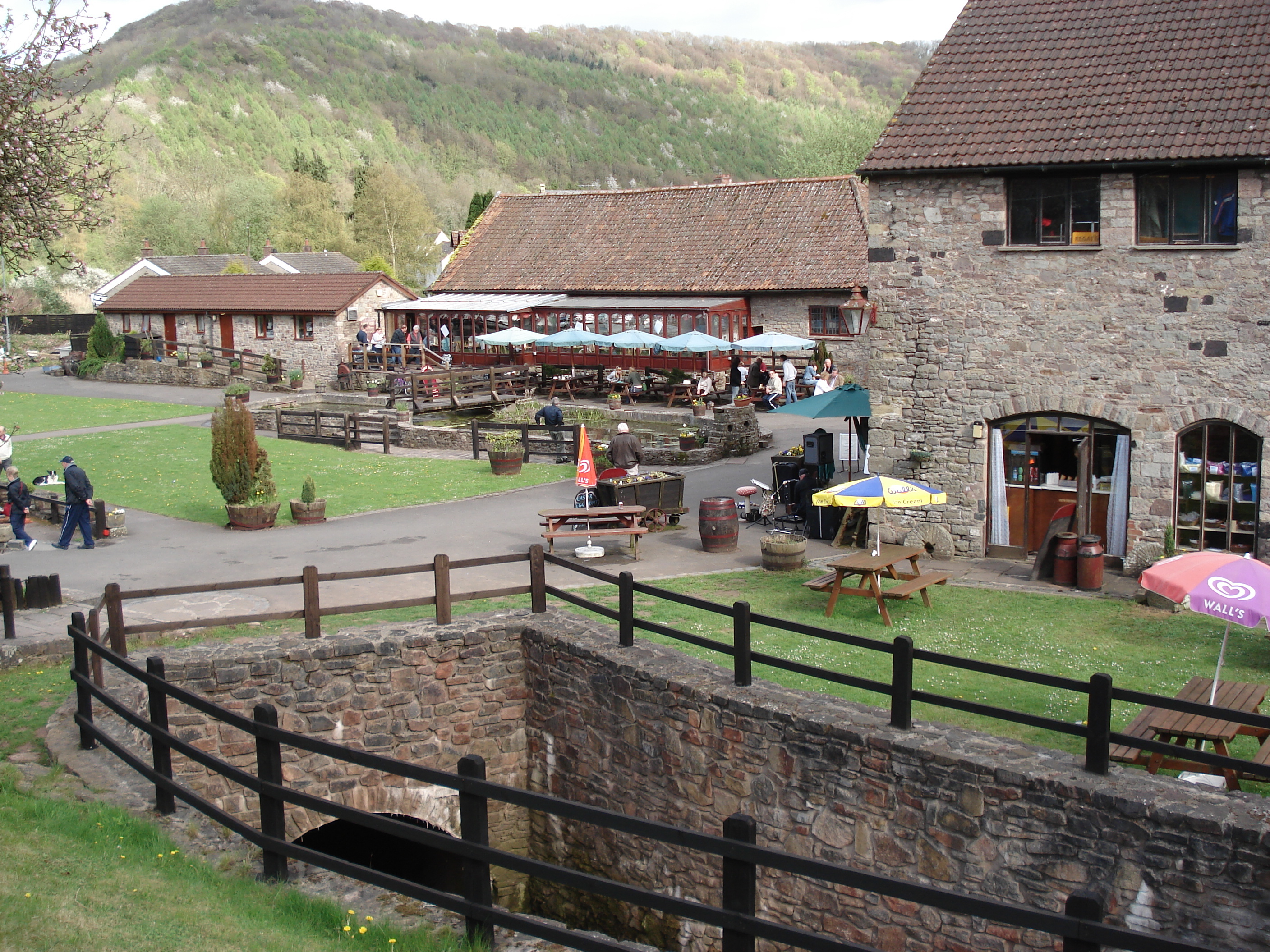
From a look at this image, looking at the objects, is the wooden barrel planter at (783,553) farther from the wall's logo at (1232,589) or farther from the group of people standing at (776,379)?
the group of people standing at (776,379)

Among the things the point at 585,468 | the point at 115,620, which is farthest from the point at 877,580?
the point at 115,620

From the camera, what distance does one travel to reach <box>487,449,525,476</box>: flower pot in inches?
944

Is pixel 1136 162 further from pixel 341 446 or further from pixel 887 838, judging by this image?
pixel 341 446

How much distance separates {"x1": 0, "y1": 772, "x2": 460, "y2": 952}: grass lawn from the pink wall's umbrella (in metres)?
6.14

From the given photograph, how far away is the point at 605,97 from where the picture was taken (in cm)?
18875

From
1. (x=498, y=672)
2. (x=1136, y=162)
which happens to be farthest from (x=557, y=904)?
(x=1136, y=162)

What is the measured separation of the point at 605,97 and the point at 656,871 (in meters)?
191

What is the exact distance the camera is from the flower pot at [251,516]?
1884 cm

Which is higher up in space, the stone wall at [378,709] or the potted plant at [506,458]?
the potted plant at [506,458]

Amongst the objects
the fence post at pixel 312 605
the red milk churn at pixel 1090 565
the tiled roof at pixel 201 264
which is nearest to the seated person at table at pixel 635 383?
the red milk churn at pixel 1090 565

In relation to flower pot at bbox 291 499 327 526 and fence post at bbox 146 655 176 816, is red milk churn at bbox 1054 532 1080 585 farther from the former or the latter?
flower pot at bbox 291 499 327 526

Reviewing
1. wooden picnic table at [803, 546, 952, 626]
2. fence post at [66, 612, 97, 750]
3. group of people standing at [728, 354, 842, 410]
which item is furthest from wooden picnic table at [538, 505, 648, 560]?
group of people standing at [728, 354, 842, 410]

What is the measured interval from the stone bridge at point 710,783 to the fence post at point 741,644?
0.37ft

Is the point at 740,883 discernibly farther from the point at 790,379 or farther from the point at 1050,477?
the point at 790,379
